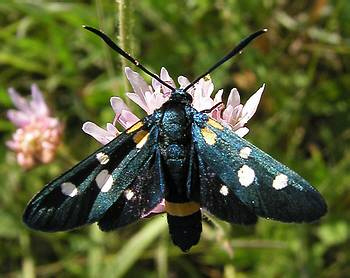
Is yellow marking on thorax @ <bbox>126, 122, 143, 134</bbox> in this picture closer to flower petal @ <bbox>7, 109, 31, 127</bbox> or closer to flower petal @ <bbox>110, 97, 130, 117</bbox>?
flower petal @ <bbox>110, 97, 130, 117</bbox>

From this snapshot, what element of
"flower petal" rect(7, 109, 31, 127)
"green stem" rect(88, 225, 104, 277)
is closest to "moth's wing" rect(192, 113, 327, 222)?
"flower petal" rect(7, 109, 31, 127)

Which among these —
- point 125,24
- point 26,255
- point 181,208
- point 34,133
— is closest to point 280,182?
point 181,208

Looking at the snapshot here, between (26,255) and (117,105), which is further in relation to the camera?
(26,255)

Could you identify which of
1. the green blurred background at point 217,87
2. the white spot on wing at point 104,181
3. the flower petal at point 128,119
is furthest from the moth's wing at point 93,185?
the green blurred background at point 217,87

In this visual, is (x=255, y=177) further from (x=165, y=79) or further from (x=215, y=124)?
(x=165, y=79)

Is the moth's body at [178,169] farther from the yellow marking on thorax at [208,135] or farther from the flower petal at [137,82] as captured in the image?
the flower petal at [137,82]
